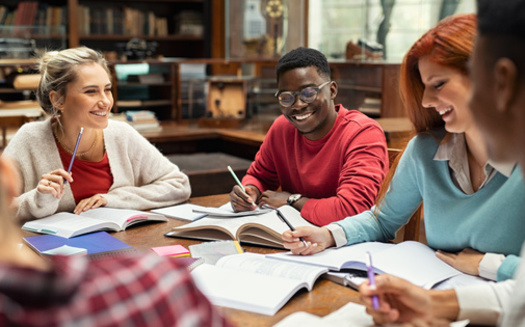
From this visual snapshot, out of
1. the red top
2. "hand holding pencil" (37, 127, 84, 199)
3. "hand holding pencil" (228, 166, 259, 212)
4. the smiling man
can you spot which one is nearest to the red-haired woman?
the smiling man

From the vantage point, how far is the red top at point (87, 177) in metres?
2.42

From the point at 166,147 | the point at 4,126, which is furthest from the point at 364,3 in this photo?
the point at 4,126

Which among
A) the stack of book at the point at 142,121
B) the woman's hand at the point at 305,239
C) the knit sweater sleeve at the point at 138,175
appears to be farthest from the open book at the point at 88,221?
the stack of book at the point at 142,121

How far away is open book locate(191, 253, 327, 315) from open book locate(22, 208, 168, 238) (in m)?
0.57

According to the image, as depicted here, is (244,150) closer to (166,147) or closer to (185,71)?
(166,147)

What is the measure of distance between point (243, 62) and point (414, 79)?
395cm

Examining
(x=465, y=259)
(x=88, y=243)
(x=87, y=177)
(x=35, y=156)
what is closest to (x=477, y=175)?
(x=465, y=259)

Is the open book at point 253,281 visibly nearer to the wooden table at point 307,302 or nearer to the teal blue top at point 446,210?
the wooden table at point 307,302

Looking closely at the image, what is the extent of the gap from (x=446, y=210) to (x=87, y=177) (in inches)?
54.9

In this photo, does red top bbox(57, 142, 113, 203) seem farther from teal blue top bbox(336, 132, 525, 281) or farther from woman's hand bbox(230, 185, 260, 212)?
teal blue top bbox(336, 132, 525, 281)

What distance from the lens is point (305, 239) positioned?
171cm

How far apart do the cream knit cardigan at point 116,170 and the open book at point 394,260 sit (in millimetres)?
862

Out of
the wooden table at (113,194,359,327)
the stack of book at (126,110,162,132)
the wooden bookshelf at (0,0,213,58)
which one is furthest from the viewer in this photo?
the wooden bookshelf at (0,0,213,58)

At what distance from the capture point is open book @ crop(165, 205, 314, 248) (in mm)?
1836
